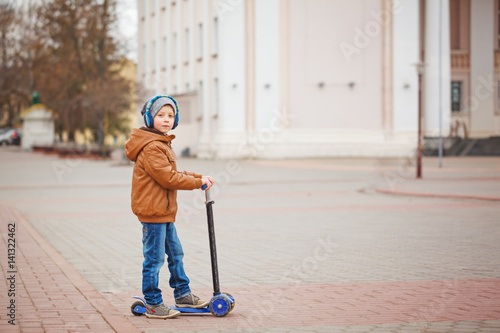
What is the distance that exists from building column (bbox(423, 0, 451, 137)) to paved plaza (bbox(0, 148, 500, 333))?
25.5m

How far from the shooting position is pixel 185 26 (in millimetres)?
51062

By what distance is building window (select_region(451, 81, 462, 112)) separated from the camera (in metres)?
49.3

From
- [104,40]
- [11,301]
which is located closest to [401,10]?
[104,40]

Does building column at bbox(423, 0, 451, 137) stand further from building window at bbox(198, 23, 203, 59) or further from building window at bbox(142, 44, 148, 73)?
building window at bbox(142, 44, 148, 73)

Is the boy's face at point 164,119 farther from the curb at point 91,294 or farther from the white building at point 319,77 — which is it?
the white building at point 319,77

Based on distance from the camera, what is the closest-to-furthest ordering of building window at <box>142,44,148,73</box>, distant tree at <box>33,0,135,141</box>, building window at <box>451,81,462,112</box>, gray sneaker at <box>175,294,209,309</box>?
1. gray sneaker at <box>175,294,209,309</box>
2. distant tree at <box>33,0,135,141</box>
3. building window at <box>451,81,462,112</box>
4. building window at <box>142,44,148,73</box>

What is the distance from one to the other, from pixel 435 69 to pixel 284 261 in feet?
124

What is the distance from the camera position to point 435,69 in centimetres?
4494

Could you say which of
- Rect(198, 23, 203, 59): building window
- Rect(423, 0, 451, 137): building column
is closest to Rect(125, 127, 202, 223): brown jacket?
Rect(423, 0, 451, 137): building column

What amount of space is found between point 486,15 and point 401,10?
813cm

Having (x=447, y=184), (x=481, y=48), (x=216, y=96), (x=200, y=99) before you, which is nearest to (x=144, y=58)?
(x=200, y=99)

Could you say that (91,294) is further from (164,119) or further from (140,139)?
(164,119)

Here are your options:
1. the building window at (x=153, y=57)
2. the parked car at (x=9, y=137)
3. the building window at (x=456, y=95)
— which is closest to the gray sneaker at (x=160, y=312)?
the building window at (x=456, y=95)

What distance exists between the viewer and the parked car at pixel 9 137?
8169 centimetres
